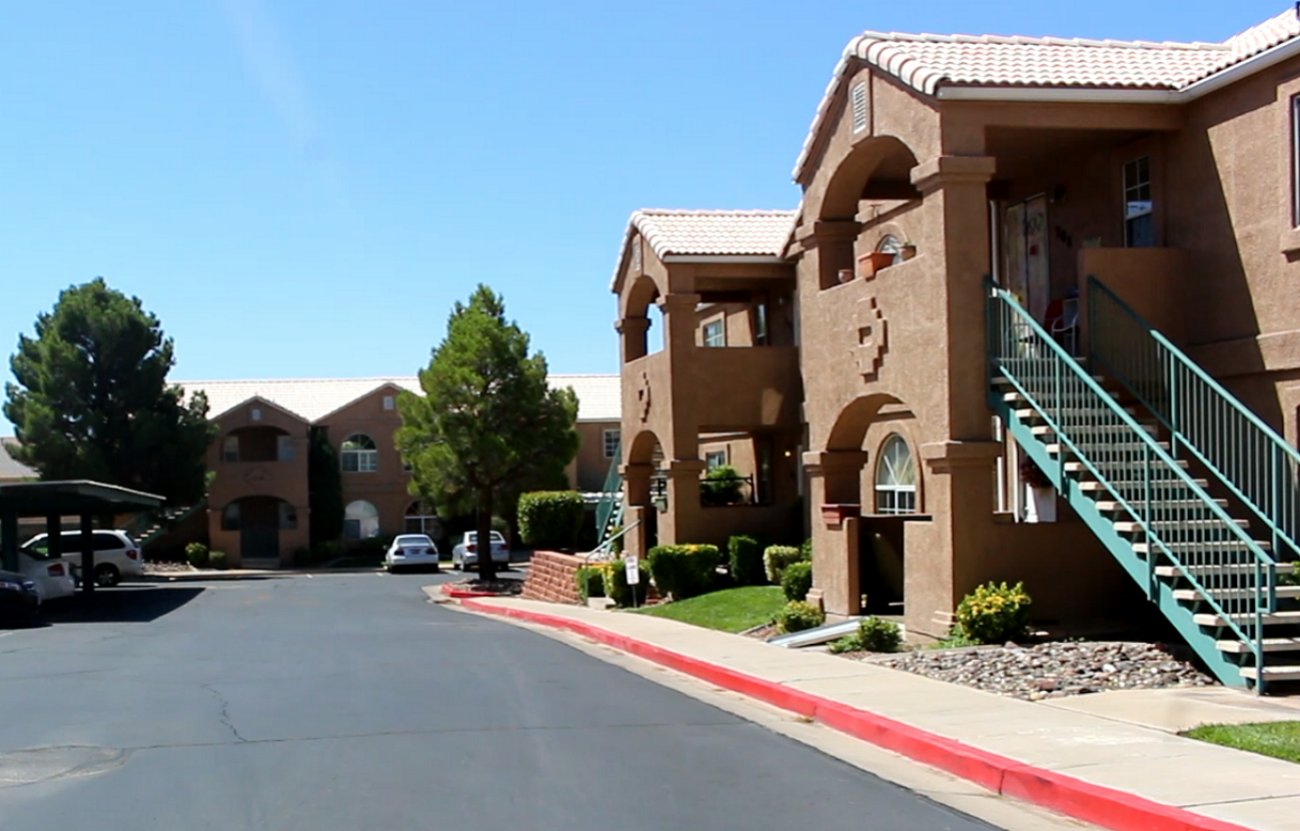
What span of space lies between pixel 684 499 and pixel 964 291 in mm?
11600

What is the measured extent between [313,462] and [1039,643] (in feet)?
161

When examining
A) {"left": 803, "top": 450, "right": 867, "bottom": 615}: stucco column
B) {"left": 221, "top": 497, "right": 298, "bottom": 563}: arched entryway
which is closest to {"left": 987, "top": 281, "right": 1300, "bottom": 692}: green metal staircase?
{"left": 803, "top": 450, "right": 867, "bottom": 615}: stucco column

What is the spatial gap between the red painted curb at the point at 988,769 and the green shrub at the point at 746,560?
1047 centimetres

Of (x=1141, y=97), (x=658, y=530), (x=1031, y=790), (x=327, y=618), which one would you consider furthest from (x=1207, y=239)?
(x=327, y=618)

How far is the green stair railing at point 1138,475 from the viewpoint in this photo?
41.4 ft

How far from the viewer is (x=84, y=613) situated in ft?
97.8

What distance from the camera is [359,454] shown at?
62.3 metres

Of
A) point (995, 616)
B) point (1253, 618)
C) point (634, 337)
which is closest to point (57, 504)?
point (634, 337)

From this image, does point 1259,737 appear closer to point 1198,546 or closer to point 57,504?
point 1198,546

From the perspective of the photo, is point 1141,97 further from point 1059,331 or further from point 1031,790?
point 1031,790

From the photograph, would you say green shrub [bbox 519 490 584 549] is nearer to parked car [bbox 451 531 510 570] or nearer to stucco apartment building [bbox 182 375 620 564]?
parked car [bbox 451 531 510 570]

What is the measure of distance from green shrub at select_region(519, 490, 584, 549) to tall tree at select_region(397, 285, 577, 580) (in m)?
5.20

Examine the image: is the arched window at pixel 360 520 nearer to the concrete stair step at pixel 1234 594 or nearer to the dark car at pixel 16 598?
the dark car at pixel 16 598

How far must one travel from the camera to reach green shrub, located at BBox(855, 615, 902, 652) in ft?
51.8
